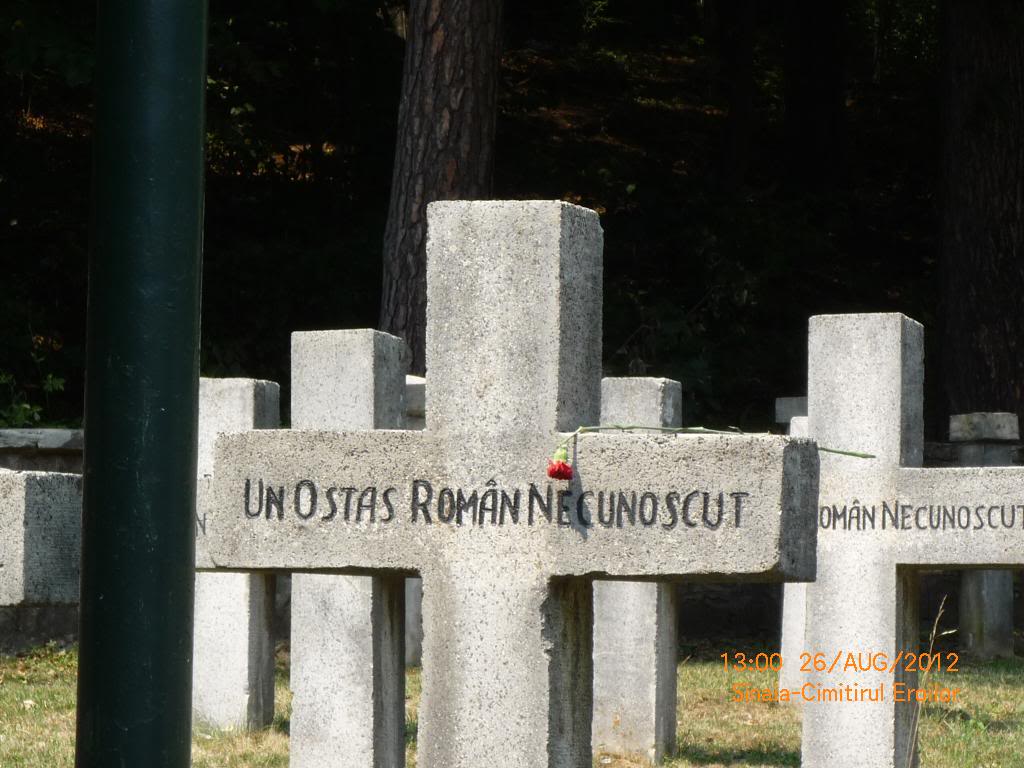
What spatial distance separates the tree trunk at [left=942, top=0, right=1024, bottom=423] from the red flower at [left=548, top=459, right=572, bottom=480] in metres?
8.94

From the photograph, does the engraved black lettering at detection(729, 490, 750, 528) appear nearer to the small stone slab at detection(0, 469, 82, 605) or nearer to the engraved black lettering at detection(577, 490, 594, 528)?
the engraved black lettering at detection(577, 490, 594, 528)

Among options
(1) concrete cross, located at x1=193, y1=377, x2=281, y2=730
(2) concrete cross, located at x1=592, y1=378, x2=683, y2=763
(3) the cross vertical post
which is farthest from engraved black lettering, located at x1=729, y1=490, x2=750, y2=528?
(1) concrete cross, located at x1=193, y1=377, x2=281, y2=730

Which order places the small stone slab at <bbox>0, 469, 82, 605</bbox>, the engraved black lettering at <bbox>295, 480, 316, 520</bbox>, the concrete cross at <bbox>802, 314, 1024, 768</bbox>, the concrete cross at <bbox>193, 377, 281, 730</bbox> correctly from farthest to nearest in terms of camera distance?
the concrete cross at <bbox>193, 377, 281, 730</bbox> → the concrete cross at <bbox>802, 314, 1024, 768</bbox> → the engraved black lettering at <bbox>295, 480, 316, 520</bbox> → the small stone slab at <bbox>0, 469, 82, 605</bbox>

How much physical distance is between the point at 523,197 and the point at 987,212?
414 centimetres

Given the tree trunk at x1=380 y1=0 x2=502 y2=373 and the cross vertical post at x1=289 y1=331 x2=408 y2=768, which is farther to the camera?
the tree trunk at x1=380 y1=0 x2=502 y2=373

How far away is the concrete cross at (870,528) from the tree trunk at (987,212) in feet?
20.4

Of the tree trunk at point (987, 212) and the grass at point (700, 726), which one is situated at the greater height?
the tree trunk at point (987, 212)

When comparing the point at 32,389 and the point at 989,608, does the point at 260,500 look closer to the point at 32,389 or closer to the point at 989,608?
the point at 989,608

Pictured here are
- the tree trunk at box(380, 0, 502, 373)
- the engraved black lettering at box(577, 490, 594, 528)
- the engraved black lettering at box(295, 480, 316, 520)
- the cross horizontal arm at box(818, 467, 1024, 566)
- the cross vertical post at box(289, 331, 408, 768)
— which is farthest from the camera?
the tree trunk at box(380, 0, 502, 373)

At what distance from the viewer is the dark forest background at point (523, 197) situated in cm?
1146

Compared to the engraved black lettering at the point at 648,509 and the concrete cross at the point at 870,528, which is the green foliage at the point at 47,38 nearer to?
the concrete cross at the point at 870,528

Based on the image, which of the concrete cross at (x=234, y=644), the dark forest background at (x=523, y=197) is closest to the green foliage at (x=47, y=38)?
the dark forest background at (x=523, y=197)

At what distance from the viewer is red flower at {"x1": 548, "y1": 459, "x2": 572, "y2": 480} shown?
275 centimetres

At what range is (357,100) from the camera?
13.2 meters
